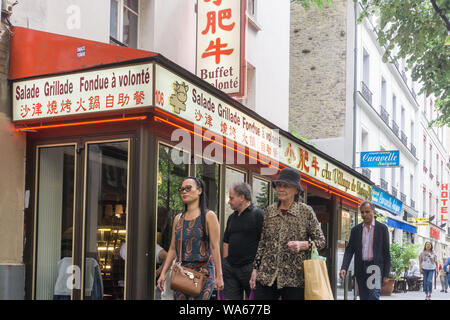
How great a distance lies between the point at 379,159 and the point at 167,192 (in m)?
14.7

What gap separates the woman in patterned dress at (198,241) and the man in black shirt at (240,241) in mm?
450

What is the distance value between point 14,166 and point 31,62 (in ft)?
4.41

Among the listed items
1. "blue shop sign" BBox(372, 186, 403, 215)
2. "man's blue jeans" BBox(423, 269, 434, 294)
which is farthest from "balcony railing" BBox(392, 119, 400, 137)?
"man's blue jeans" BBox(423, 269, 434, 294)

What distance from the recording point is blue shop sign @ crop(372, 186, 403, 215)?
2205cm

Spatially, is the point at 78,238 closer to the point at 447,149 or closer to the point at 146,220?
the point at 146,220

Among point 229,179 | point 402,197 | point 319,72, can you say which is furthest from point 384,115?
point 229,179

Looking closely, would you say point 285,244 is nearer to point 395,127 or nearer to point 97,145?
point 97,145

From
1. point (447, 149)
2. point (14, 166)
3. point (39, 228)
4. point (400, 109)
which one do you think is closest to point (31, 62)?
point (14, 166)

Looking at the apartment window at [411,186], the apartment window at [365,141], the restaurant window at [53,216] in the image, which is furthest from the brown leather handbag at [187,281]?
the apartment window at [411,186]

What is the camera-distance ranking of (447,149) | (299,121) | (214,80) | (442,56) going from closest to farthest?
(214,80) < (442,56) < (299,121) < (447,149)

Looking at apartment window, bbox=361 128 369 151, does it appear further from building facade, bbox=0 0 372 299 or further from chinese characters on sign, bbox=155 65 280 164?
building facade, bbox=0 0 372 299

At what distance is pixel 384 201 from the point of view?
2277cm

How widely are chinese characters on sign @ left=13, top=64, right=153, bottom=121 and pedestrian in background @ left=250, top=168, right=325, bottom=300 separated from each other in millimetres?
2055
